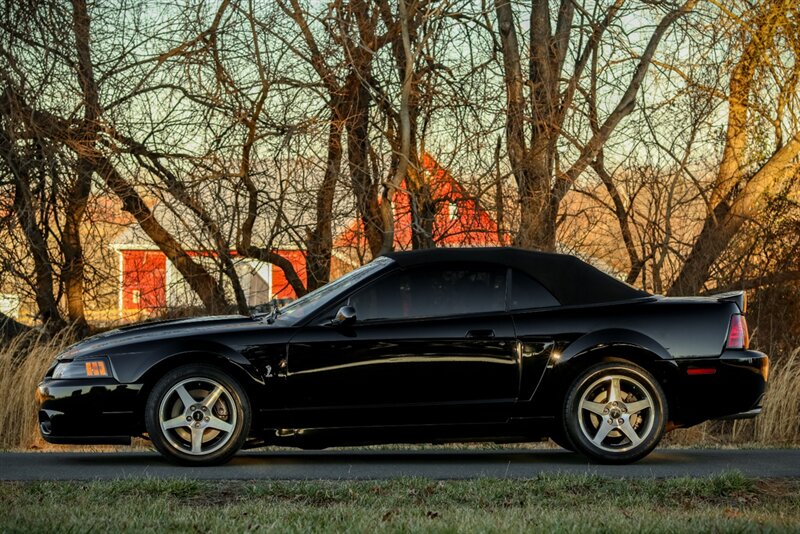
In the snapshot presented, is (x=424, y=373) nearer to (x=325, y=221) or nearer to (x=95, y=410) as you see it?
(x=95, y=410)

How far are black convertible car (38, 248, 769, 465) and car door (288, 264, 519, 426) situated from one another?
0.01m

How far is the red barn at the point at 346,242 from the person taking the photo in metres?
16.9

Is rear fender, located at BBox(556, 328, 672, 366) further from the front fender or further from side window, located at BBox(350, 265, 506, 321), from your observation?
the front fender

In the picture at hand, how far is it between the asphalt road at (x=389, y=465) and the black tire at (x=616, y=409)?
145 millimetres

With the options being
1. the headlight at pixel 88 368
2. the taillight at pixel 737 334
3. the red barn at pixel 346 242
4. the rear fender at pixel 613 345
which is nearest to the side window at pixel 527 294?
the rear fender at pixel 613 345

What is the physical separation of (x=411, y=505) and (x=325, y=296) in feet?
8.56

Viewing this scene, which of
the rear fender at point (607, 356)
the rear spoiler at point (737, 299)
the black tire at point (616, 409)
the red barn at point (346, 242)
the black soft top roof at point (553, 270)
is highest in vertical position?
the red barn at point (346, 242)

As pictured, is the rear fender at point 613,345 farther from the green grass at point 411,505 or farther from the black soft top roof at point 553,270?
the green grass at point 411,505

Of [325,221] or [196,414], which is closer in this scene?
[196,414]

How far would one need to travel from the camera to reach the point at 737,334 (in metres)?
9.28

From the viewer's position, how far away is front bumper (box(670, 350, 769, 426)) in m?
9.17

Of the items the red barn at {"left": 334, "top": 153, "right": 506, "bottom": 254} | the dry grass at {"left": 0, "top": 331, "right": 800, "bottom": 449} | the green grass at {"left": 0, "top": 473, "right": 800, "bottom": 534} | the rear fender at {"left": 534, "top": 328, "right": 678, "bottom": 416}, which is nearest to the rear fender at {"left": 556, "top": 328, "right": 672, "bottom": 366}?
the rear fender at {"left": 534, "top": 328, "right": 678, "bottom": 416}

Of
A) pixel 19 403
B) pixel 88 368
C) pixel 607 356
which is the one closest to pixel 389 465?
pixel 607 356

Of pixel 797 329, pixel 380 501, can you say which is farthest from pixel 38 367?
pixel 797 329
